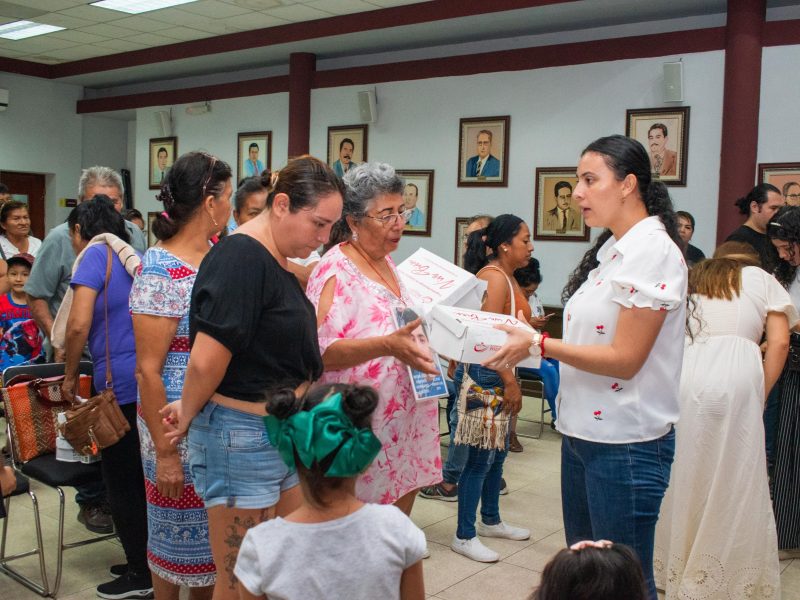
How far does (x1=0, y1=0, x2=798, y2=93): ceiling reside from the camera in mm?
7672

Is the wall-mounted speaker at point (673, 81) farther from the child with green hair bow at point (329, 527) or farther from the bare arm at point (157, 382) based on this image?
the child with green hair bow at point (329, 527)

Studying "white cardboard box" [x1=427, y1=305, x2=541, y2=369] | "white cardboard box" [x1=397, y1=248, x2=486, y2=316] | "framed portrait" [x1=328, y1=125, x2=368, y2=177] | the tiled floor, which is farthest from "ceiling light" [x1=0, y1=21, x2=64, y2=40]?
"white cardboard box" [x1=427, y1=305, x2=541, y2=369]

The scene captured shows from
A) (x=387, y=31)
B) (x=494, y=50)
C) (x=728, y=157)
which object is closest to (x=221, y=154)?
(x=387, y=31)

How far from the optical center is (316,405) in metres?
1.61

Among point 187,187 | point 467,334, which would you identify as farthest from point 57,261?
point 467,334

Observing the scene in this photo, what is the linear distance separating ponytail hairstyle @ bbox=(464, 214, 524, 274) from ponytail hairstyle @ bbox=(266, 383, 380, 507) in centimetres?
259

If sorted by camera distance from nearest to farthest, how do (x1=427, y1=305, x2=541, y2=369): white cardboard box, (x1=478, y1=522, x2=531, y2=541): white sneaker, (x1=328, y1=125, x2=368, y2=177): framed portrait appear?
(x1=427, y1=305, x2=541, y2=369): white cardboard box < (x1=478, y1=522, x2=531, y2=541): white sneaker < (x1=328, y1=125, x2=368, y2=177): framed portrait

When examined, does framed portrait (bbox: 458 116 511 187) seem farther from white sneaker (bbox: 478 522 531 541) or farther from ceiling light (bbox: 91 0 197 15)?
white sneaker (bbox: 478 522 531 541)

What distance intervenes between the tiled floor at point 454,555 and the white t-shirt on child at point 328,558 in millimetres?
Result: 1709

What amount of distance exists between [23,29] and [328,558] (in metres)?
10.7

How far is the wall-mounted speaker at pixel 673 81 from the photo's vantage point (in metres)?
7.22

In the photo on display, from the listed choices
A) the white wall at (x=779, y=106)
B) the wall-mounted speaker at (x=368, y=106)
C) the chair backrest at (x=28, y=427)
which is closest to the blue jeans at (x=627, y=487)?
the chair backrest at (x=28, y=427)

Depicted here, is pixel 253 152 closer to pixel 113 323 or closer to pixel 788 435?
pixel 113 323

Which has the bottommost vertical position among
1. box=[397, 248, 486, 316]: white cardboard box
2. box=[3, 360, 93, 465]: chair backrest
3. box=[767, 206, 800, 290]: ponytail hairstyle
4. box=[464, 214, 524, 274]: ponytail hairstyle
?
box=[3, 360, 93, 465]: chair backrest
